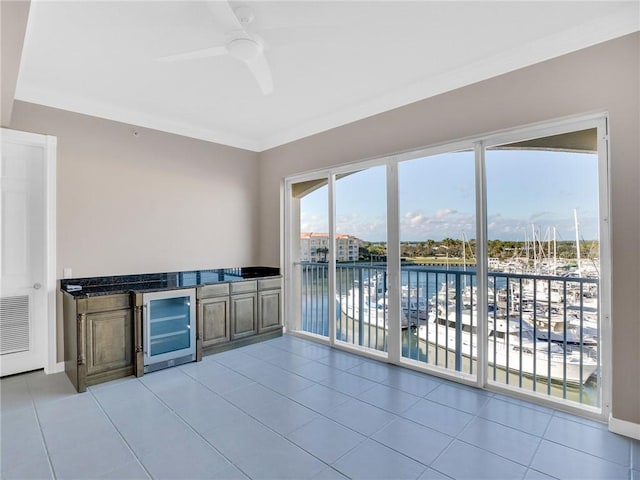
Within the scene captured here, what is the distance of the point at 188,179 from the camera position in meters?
4.53

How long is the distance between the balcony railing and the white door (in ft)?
10.8

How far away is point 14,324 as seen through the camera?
11.1ft

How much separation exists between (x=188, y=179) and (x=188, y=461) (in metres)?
3.44

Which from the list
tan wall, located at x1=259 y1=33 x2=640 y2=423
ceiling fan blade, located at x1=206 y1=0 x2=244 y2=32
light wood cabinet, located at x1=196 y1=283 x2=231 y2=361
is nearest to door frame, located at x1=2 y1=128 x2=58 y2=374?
light wood cabinet, located at x1=196 y1=283 x2=231 y2=361

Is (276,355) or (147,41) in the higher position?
(147,41)

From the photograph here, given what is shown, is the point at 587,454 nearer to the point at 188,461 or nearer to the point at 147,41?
the point at 188,461

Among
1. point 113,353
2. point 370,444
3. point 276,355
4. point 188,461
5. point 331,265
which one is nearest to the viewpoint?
point 188,461

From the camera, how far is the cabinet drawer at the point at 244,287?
14.2ft

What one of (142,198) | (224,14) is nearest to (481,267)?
(224,14)

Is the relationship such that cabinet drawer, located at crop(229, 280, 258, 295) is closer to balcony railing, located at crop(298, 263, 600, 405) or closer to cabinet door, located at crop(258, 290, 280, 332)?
cabinet door, located at crop(258, 290, 280, 332)

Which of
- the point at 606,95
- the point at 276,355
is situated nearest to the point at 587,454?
the point at 606,95

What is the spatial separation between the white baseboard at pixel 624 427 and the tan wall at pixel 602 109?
0.04 m

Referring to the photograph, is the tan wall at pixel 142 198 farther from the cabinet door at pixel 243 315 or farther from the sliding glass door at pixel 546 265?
the sliding glass door at pixel 546 265

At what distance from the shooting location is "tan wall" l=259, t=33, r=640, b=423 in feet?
7.58
